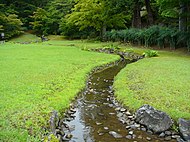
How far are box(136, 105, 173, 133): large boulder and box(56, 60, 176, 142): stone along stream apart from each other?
0.20 m

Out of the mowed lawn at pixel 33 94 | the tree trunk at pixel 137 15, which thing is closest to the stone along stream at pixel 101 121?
the mowed lawn at pixel 33 94

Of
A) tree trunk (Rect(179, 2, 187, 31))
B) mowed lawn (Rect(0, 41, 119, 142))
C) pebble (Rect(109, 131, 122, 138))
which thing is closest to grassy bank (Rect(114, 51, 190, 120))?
pebble (Rect(109, 131, 122, 138))

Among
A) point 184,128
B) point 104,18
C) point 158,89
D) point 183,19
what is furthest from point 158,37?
point 184,128

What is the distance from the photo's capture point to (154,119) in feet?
25.8

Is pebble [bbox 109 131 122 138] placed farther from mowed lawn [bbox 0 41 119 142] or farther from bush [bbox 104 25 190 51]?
bush [bbox 104 25 190 51]

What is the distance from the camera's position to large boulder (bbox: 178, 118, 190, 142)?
7234mm

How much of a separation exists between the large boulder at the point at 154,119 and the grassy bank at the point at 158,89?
1.57ft

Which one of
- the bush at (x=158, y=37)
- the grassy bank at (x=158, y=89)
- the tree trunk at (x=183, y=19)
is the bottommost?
the grassy bank at (x=158, y=89)

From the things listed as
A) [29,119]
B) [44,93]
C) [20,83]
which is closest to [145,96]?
[44,93]

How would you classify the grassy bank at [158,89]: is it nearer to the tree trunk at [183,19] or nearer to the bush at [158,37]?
the bush at [158,37]

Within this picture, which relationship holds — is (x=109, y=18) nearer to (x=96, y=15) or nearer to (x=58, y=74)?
(x=96, y=15)

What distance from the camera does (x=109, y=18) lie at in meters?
Result: 38.5

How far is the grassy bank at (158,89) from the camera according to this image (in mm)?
9045

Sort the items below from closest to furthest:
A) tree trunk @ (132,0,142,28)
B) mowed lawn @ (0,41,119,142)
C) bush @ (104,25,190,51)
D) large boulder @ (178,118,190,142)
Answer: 1. mowed lawn @ (0,41,119,142)
2. large boulder @ (178,118,190,142)
3. bush @ (104,25,190,51)
4. tree trunk @ (132,0,142,28)
